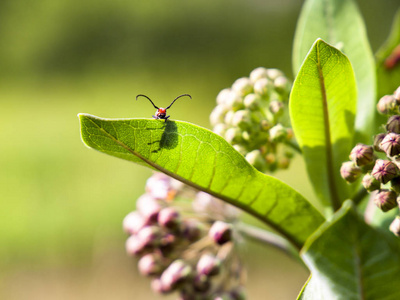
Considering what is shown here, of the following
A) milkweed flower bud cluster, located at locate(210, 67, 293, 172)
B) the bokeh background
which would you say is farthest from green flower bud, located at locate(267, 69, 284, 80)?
the bokeh background

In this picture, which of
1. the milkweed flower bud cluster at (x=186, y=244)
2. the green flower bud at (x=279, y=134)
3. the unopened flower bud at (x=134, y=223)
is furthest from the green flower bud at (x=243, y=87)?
the unopened flower bud at (x=134, y=223)

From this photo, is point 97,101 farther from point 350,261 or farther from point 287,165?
point 350,261

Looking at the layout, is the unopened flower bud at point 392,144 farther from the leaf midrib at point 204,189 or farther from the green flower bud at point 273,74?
the green flower bud at point 273,74

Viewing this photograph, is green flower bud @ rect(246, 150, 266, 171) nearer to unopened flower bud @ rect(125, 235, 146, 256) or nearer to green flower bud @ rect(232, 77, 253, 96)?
green flower bud @ rect(232, 77, 253, 96)

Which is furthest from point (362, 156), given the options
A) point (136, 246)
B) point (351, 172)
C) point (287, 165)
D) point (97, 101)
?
point (97, 101)

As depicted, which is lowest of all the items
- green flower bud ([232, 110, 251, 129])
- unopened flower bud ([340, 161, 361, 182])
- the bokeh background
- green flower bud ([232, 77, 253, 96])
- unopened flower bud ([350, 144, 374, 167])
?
the bokeh background

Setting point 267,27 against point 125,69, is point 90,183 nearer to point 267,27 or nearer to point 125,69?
point 125,69

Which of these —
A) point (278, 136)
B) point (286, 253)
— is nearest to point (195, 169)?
point (278, 136)
